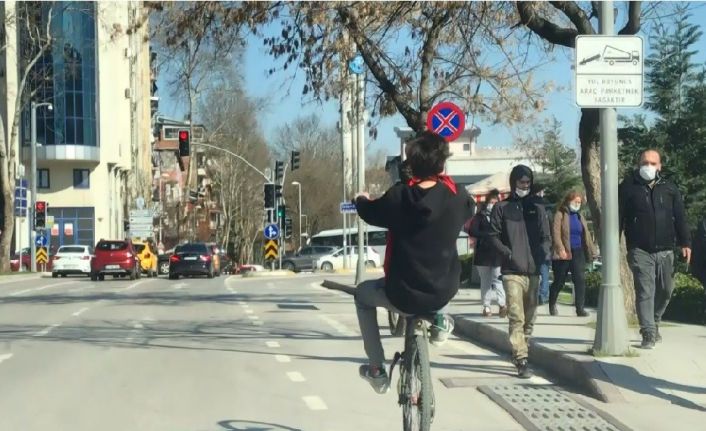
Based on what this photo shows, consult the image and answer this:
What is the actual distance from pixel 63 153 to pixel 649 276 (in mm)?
60013

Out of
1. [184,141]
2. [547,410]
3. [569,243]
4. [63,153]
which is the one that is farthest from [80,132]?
[547,410]

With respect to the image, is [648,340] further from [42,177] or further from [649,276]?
[42,177]

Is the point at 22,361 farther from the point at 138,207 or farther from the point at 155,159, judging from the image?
the point at 155,159

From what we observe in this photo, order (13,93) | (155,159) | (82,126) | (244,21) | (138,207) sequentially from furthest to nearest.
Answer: (155,159)
(138,207)
(82,126)
(13,93)
(244,21)

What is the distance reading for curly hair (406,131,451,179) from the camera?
227 inches

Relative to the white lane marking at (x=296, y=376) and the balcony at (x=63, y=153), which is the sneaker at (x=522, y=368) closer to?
the white lane marking at (x=296, y=376)

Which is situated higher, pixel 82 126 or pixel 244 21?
pixel 82 126

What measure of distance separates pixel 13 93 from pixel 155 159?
45684 millimetres

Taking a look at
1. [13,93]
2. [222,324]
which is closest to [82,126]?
[13,93]

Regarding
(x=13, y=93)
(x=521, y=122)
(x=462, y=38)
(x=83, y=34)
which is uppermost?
(x=83, y=34)

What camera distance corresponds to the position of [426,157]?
577 centimetres

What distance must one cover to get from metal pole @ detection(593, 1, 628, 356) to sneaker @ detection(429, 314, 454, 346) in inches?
147

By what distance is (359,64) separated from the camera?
16484mm

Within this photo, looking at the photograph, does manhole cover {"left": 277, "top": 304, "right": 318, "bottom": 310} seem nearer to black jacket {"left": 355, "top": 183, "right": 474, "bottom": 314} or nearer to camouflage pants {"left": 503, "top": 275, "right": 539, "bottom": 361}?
Result: camouflage pants {"left": 503, "top": 275, "right": 539, "bottom": 361}
